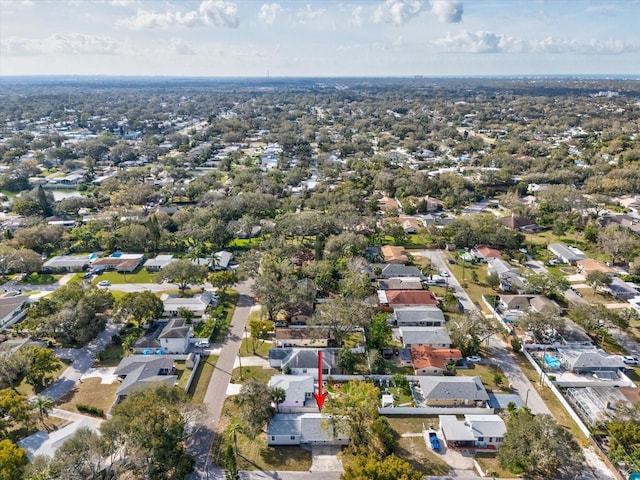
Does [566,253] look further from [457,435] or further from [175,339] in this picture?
[175,339]

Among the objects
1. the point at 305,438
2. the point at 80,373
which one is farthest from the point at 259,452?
the point at 80,373

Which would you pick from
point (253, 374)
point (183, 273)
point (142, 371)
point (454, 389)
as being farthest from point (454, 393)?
point (183, 273)

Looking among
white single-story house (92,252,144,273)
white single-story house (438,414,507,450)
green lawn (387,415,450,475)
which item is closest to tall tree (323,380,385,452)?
green lawn (387,415,450,475)

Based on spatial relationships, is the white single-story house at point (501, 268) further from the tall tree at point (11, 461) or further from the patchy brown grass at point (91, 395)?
the tall tree at point (11, 461)

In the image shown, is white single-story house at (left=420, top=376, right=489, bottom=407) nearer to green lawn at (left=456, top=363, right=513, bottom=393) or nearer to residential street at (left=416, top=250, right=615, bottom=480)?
green lawn at (left=456, top=363, right=513, bottom=393)

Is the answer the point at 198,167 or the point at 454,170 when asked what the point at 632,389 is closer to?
the point at 454,170

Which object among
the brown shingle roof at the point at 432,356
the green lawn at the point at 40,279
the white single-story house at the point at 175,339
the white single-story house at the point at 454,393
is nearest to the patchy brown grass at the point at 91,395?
the white single-story house at the point at 175,339
